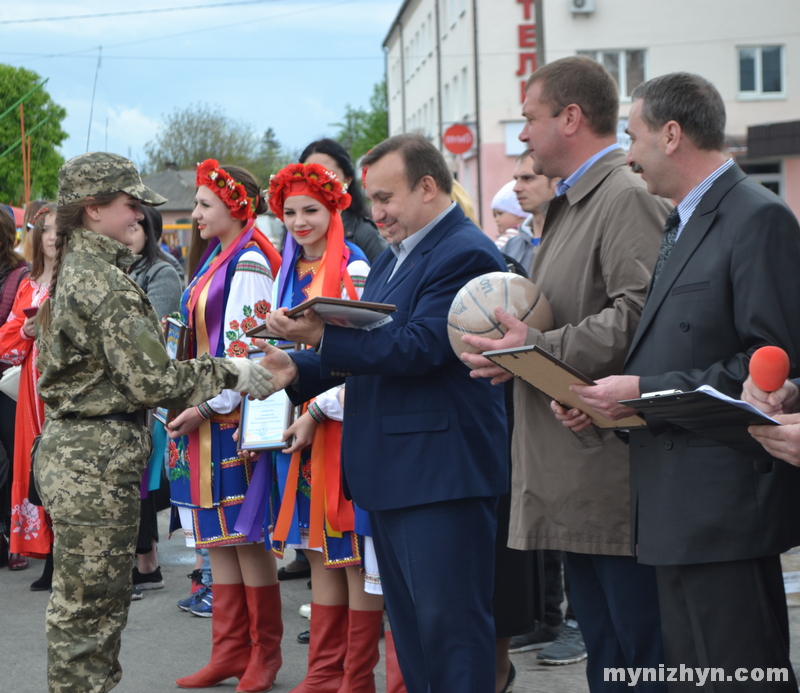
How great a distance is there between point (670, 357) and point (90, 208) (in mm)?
2232

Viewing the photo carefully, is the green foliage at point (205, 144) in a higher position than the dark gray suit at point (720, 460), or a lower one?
higher

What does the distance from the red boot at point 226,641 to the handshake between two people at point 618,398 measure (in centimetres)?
223

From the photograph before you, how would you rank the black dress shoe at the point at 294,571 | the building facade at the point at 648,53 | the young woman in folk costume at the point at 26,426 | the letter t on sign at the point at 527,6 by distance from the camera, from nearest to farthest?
the young woman in folk costume at the point at 26,426
the black dress shoe at the point at 294,571
the building facade at the point at 648,53
the letter t on sign at the point at 527,6

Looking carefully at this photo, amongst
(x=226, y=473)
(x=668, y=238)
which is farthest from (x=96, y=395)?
(x=668, y=238)

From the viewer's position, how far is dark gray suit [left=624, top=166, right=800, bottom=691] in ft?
8.36

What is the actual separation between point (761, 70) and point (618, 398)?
30512 millimetres

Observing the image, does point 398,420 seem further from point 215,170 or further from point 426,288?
point 215,170

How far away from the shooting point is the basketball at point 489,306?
2977 mm

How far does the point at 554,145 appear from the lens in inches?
131

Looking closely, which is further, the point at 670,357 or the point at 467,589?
the point at 467,589

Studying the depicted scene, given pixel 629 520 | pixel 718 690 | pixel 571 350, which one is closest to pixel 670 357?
pixel 571 350

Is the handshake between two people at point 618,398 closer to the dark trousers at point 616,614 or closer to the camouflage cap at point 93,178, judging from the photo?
the dark trousers at point 616,614

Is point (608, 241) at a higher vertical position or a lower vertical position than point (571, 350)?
higher

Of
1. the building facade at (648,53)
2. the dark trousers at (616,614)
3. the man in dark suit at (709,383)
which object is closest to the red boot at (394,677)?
the dark trousers at (616,614)
